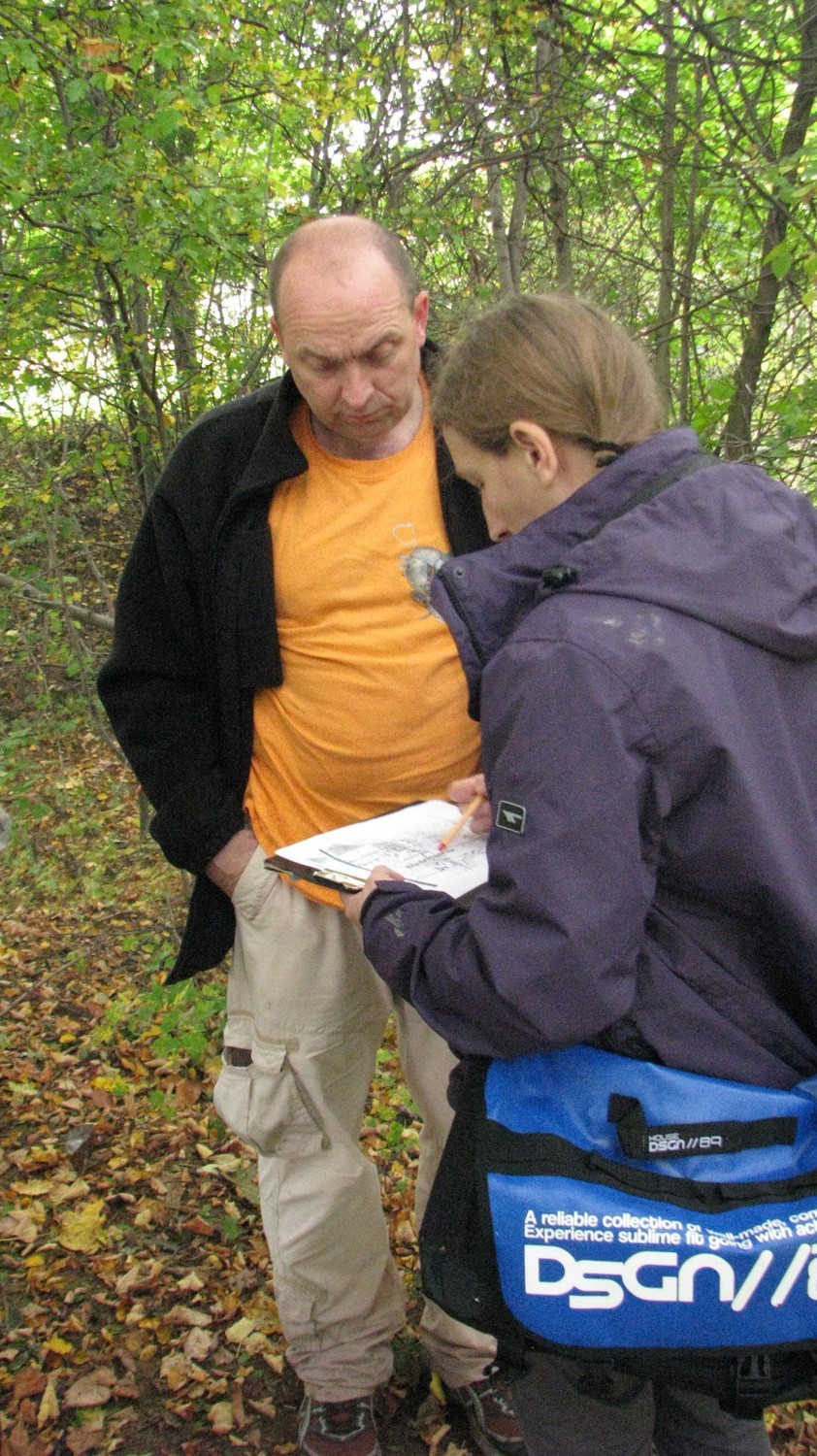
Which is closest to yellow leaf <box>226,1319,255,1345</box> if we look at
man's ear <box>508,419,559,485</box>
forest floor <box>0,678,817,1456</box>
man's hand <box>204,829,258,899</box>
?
forest floor <box>0,678,817,1456</box>

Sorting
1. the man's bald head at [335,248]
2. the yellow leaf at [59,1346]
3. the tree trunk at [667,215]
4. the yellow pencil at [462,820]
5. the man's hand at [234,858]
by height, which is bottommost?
the yellow leaf at [59,1346]

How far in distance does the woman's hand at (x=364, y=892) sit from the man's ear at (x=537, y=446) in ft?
1.98

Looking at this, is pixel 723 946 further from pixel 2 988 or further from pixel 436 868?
pixel 2 988

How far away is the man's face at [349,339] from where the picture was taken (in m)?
2.12

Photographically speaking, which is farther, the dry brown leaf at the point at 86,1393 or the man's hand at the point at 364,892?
the dry brown leaf at the point at 86,1393

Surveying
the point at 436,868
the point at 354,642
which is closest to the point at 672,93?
the point at 354,642

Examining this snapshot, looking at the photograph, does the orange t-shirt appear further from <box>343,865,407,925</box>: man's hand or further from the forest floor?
the forest floor

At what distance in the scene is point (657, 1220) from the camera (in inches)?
52.3

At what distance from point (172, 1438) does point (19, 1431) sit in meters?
0.34

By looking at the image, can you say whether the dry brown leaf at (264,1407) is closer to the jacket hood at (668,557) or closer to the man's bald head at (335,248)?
the jacket hood at (668,557)

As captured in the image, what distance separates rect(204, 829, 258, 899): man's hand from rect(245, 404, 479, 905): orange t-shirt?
0.14 meters

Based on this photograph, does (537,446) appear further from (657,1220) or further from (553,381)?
(657,1220)

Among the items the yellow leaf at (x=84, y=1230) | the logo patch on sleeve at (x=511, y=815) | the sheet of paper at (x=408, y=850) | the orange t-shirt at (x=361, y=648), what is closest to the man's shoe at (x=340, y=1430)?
the yellow leaf at (x=84, y=1230)

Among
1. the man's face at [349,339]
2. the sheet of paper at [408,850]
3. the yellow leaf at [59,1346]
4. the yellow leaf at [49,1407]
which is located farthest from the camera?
the yellow leaf at [59,1346]
